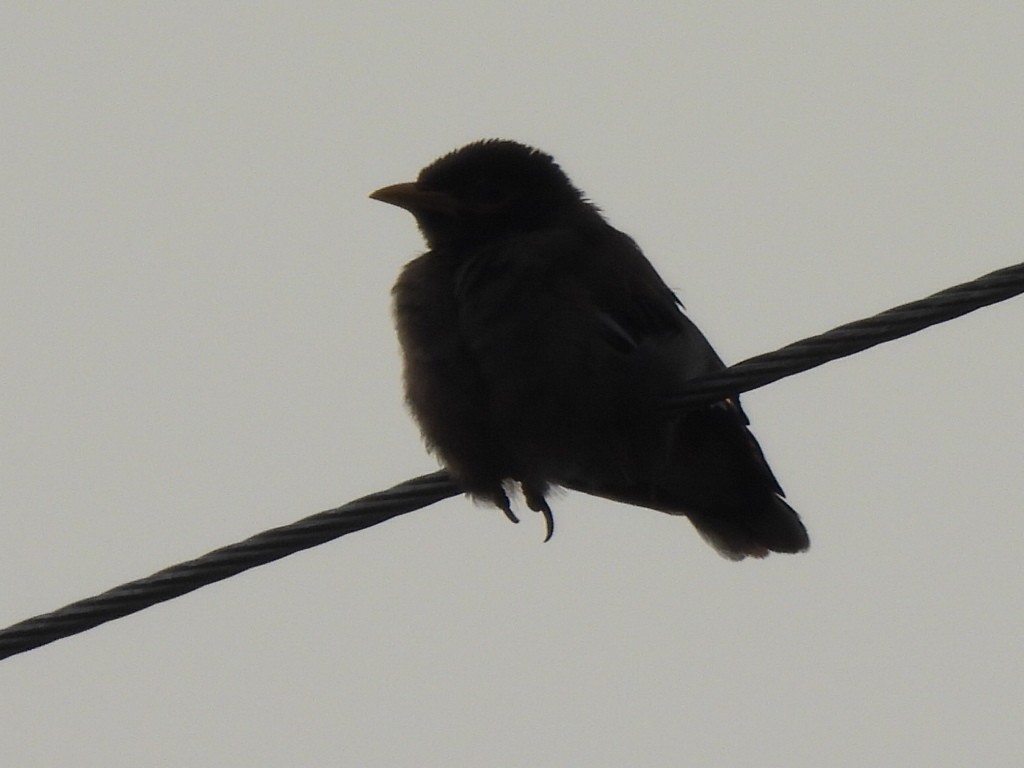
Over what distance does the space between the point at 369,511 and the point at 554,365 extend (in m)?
0.79

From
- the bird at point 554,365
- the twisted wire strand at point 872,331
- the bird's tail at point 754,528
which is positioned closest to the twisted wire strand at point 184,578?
the bird at point 554,365

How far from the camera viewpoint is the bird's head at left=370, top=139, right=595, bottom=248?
19.7ft

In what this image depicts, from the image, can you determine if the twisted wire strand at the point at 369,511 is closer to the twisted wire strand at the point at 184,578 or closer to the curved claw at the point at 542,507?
the twisted wire strand at the point at 184,578

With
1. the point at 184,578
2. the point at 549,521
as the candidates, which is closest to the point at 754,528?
the point at 549,521

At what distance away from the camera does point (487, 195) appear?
615cm

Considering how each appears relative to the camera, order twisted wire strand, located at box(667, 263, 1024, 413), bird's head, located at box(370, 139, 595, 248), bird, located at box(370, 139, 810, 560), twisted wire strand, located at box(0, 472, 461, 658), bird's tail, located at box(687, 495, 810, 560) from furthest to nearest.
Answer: bird's tail, located at box(687, 495, 810, 560) < bird's head, located at box(370, 139, 595, 248) < bird, located at box(370, 139, 810, 560) < twisted wire strand, located at box(0, 472, 461, 658) < twisted wire strand, located at box(667, 263, 1024, 413)

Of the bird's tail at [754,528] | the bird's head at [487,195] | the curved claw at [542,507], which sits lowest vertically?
the bird's tail at [754,528]

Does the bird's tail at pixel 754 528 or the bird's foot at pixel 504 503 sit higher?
the bird's foot at pixel 504 503

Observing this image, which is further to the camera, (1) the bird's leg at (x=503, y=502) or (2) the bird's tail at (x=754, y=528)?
(2) the bird's tail at (x=754, y=528)

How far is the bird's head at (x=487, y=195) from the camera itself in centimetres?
600

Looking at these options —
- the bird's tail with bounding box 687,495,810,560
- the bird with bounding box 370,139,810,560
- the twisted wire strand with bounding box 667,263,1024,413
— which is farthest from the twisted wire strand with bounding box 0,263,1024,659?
the bird's tail with bounding box 687,495,810,560

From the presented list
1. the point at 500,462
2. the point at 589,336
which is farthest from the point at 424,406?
the point at 589,336

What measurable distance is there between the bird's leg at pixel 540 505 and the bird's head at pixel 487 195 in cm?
98

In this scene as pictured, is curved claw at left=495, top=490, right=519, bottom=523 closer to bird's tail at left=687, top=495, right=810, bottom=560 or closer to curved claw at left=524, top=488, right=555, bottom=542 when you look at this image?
curved claw at left=524, top=488, right=555, bottom=542
